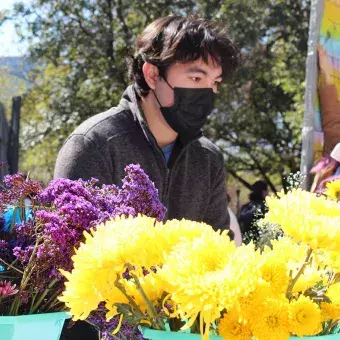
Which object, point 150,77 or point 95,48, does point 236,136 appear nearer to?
point 95,48

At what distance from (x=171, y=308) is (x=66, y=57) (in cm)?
996

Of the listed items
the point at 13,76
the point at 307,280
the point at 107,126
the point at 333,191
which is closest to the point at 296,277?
the point at 307,280

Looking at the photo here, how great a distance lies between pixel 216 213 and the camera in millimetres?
2322

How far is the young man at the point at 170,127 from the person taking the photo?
2.08m

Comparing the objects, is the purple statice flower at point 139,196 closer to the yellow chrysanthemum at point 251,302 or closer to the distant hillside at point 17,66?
the yellow chrysanthemum at point 251,302

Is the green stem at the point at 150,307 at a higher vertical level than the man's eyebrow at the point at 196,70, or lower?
lower

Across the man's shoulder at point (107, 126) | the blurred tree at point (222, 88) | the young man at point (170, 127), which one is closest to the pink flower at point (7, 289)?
the young man at point (170, 127)

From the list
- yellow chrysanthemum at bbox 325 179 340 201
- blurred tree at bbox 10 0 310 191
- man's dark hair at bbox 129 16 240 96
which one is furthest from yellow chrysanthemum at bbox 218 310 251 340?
blurred tree at bbox 10 0 310 191

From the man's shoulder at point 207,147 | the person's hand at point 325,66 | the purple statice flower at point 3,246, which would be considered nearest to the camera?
the purple statice flower at point 3,246

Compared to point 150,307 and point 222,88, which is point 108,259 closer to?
point 150,307

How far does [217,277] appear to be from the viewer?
790mm

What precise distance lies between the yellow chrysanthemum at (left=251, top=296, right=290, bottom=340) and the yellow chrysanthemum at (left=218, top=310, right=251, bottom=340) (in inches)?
0.4

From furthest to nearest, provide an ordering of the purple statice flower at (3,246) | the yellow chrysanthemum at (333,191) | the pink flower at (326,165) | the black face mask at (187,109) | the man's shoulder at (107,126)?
1. the pink flower at (326,165)
2. the black face mask at (187,109)
3. the man's shoulder at (107,126)
4. the yellow chrysanthemum at (333,191)
5. the purple statice flower at (3,246)

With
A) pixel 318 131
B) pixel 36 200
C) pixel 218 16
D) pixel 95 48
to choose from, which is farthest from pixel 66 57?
pixel 36 200
